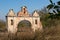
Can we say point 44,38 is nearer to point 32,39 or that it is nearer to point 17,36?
point 32,39

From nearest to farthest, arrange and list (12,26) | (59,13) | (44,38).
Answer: (59,13), (44,38), (12,26)

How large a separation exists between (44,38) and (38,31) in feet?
1.81

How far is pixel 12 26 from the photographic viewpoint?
27547 millimetres

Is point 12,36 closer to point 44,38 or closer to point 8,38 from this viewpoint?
point 8,38

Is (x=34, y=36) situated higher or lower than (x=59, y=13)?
lower

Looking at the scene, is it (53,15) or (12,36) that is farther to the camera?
(12,36)

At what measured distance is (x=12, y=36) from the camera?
29.3ft

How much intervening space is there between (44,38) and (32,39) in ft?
2.06

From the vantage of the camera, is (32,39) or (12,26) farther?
(12,26)

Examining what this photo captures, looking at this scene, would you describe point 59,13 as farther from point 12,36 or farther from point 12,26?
point 12,26

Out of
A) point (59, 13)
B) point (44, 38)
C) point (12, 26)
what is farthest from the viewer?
point (12, 26)

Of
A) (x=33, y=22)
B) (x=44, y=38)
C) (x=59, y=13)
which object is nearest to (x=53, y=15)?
(x=59, y=13)

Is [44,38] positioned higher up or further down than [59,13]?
further down

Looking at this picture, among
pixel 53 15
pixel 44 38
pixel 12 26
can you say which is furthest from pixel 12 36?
pixel 12 26
